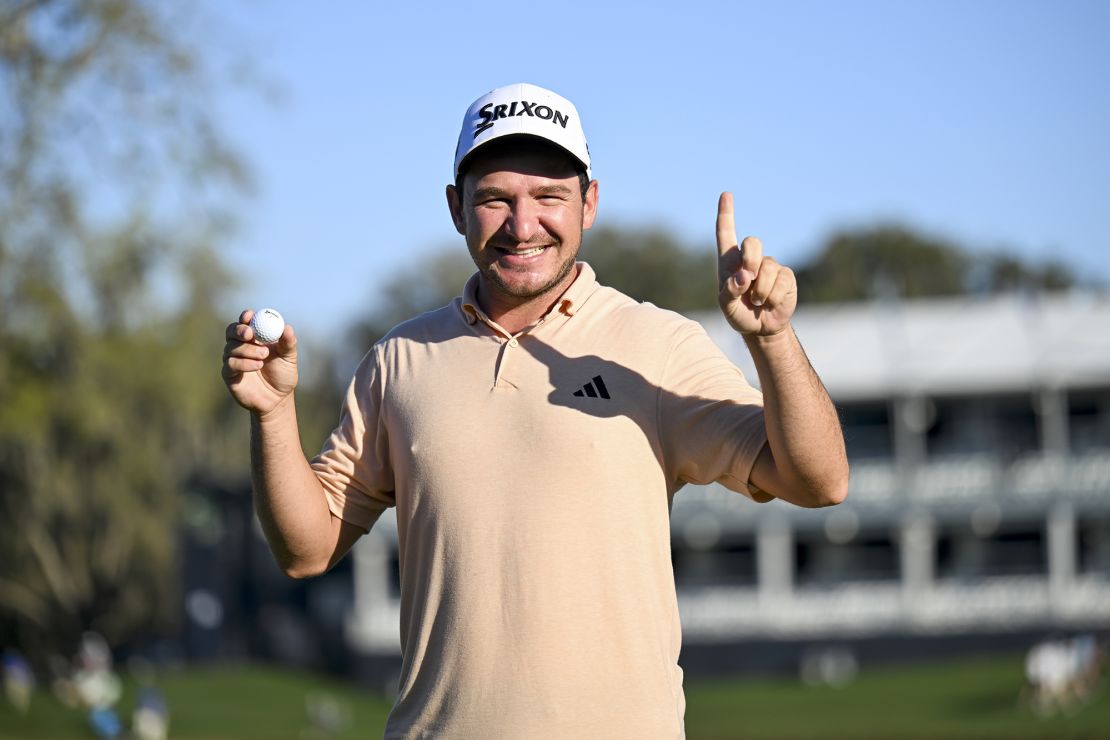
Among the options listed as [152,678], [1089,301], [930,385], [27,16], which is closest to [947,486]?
[930,385]

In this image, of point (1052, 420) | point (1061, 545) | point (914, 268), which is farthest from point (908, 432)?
point (914, 268)

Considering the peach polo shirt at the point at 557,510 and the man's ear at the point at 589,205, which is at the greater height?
the man's ear at the point at 589,205

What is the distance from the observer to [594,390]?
3725mm

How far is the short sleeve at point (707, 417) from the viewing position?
11.9 feet

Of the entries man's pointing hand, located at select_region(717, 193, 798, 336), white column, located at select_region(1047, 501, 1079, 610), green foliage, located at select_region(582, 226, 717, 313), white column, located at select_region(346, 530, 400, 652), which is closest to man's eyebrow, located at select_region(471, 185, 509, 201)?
man's pointing hand, located at select_region(717, 193, 798, 336)

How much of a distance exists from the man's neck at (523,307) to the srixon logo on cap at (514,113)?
0.37 meters

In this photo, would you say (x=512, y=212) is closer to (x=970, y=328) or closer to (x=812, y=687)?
(x=812, y=687)

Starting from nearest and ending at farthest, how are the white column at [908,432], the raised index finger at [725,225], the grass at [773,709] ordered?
the raised index finger at [725,225]
the grass at [773,709]
the white column at [908,432]

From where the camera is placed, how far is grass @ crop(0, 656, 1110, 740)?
27.1 m

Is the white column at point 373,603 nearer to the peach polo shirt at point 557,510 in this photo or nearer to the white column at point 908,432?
the white column at point 908,432

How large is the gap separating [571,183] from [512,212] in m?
0.17

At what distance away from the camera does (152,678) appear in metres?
41.3

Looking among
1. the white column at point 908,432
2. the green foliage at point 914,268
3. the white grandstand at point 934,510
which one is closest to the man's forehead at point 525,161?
the white grandstand at point 934,510

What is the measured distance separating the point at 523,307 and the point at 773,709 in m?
29.9
